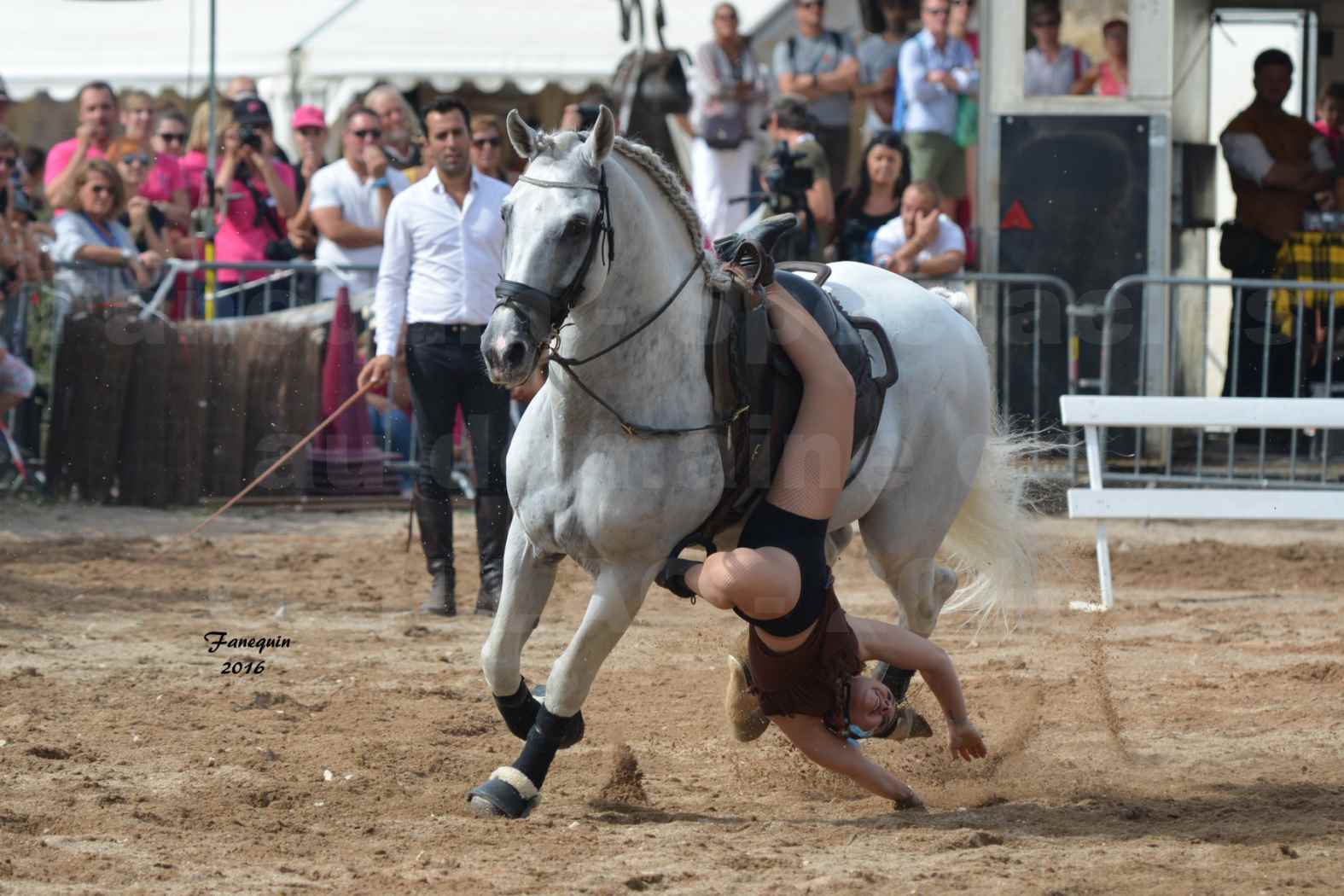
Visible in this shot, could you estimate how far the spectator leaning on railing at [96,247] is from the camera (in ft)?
38.3

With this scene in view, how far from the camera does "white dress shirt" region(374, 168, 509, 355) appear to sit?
854 centimetres

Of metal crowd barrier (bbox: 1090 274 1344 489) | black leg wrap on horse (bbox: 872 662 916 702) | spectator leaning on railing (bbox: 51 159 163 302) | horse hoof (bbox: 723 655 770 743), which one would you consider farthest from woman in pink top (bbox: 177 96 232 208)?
horse hoof (bbox: 723 655 770 743)

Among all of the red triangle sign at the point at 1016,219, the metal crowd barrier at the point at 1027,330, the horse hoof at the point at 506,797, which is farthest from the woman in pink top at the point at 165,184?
the horse hoof at the point at 506,797

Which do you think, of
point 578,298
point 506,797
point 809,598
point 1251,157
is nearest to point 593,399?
point 578,298

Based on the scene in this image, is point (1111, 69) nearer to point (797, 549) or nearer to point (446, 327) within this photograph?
point (446, 327)

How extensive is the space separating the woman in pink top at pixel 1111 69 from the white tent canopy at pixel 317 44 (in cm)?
350

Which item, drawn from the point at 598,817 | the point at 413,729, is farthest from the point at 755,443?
the point at 413,729

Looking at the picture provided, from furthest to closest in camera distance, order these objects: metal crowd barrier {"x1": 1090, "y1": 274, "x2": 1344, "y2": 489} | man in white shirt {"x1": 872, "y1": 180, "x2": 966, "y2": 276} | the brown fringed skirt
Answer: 1. man in white shirt {"x1": 872, "y1": 180, "x2": 966, "y2": 276}
2. metal crowd barrier {"x1": 1090, "y1": 274, "x2": 1344, "y2": 489}
3. the brown fringed skirt

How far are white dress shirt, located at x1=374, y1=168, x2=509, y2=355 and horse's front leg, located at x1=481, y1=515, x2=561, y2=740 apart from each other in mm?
3208

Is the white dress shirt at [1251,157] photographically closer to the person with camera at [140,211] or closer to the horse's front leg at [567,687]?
the person with camera at [140,211]

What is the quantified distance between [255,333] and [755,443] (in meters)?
6.86

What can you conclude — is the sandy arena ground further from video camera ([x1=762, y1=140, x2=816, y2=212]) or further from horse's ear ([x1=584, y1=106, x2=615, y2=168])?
video camera ([x1=762, y1=140, x2=816, y2=212])

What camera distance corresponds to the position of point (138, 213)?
1228 cm

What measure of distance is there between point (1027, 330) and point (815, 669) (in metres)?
7.06
